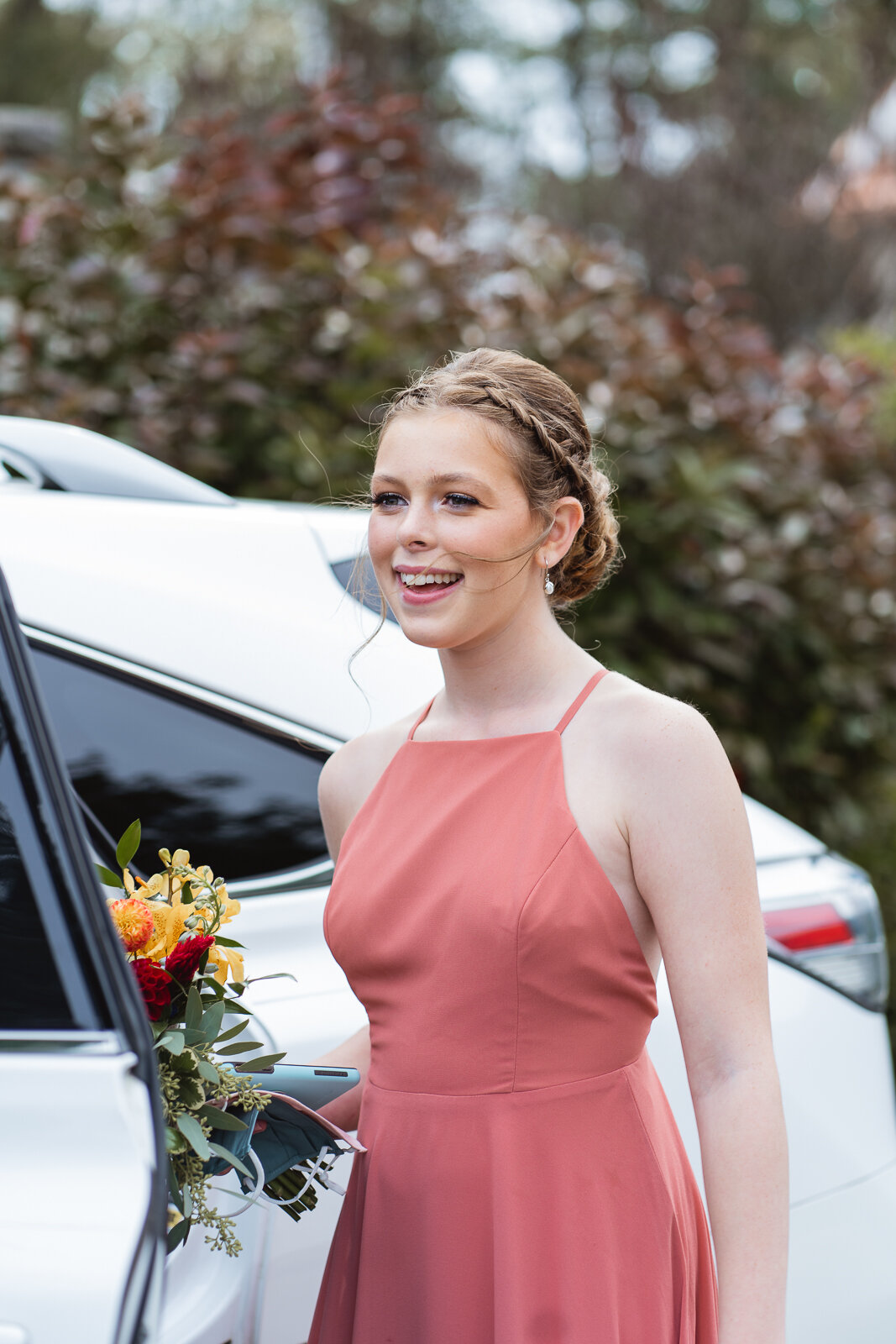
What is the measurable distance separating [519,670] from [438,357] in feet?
9.31

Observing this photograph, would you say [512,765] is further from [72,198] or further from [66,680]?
[72,198]

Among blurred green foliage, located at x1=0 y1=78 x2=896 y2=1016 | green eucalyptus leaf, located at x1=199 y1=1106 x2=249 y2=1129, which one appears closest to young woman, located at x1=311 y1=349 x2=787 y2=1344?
green eucalyptus leaf, located at x1=199 y1=1106 x2=249 y2=1129

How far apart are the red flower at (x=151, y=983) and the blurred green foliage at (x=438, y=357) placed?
2585 mm

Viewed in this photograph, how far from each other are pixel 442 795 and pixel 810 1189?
986 mm

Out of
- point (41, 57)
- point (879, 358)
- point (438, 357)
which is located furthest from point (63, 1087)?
point (41, 57)

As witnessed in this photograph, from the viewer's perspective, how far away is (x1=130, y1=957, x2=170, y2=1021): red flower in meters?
1.35

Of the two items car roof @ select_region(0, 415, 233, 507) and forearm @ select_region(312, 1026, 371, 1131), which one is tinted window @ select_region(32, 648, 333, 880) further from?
car roof @ select_region(0, 415, 233, 507)

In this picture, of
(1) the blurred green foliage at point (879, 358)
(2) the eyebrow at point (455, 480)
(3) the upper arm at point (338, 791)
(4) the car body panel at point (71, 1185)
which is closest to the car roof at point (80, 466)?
(3) the upper arm at point (338, 791)

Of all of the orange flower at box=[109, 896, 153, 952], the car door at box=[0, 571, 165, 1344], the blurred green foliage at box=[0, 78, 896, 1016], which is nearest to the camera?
the car door at box=[0, 571, 165, 1344]

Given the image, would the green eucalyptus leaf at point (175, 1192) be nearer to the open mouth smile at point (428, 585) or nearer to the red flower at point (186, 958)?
the red flower at point (186, 958)

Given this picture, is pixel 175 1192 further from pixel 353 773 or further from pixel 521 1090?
pixel 353 773

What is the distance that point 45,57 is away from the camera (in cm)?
1828

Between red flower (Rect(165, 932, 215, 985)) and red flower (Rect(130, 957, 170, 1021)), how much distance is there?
2 centimetres

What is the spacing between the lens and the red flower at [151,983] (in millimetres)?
1354
